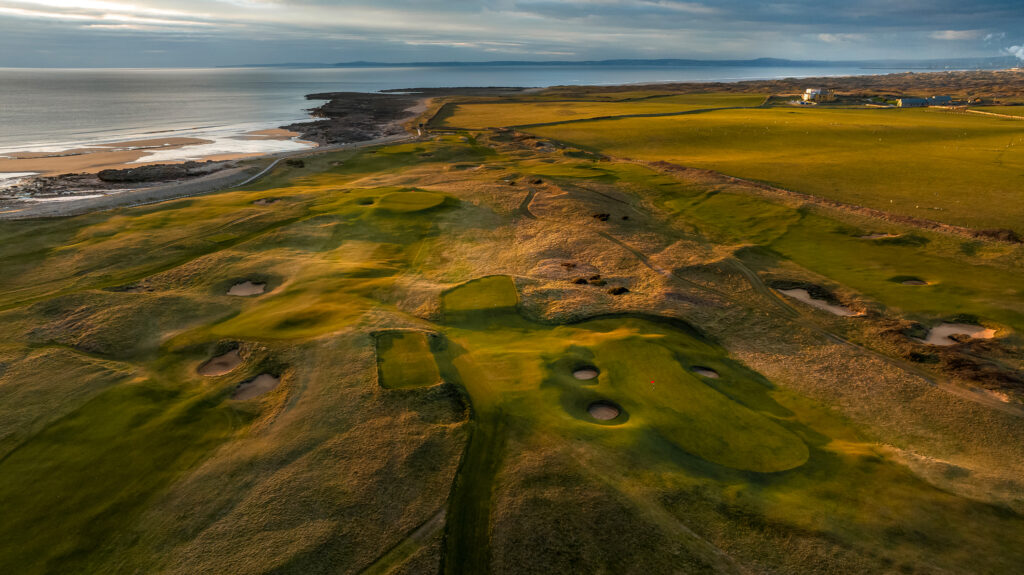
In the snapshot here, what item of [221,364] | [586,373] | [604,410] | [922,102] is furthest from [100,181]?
[922,102]

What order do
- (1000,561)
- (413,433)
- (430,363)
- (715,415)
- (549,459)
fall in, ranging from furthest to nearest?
(430,363)
(715,415)
(413,433)
(549,459)
(1000,561)

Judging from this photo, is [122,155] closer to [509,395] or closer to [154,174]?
[154,174]

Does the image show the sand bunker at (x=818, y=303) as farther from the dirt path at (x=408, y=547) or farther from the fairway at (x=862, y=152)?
the dirt path at (x=408, y=547)

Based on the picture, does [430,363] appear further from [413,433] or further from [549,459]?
[549,459]

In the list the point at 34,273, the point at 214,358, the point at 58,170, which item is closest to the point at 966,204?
the point at 214,358

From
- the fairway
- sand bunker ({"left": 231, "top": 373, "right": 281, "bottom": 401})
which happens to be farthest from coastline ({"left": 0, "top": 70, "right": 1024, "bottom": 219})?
the fairway
